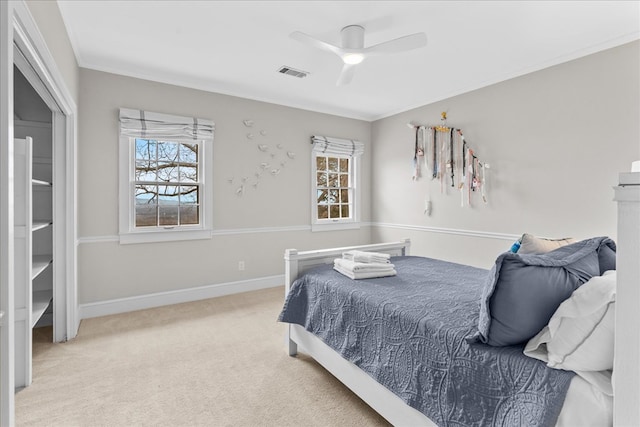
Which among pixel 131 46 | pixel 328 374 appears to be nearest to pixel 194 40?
pixel 131 46

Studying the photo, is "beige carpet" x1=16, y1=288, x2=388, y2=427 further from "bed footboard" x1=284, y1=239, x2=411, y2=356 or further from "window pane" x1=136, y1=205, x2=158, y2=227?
"window pane" x1=136, y1=205, x2=158, y2=227

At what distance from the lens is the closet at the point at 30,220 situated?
2125 millimetres

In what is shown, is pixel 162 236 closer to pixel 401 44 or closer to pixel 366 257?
pixel 366 257

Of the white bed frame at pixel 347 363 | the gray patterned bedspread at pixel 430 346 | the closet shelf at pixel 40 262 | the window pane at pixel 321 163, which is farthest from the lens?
the window pane at pixel 321 163

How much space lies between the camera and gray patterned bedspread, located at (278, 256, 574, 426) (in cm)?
113

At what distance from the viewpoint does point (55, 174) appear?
9.08ft

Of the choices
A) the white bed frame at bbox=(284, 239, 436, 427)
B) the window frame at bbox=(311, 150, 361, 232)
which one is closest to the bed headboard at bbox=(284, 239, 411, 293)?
the white bed frame at bbox=(284, 239, 436, 427)

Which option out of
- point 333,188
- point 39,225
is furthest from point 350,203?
point 39,225

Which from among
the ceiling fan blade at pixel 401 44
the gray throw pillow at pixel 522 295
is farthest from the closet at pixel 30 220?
the gray throw pillow at pixel 522 295

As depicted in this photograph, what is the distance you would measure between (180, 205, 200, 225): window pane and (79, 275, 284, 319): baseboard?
0.80 m

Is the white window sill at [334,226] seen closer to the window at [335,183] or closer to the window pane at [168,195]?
the window at [335,183]

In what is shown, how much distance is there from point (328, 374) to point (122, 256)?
2.63 metres

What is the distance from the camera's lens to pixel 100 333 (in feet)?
9.95

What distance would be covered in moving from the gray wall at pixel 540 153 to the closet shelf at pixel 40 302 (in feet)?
13.7
